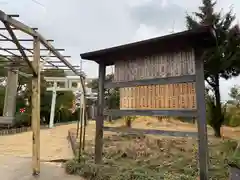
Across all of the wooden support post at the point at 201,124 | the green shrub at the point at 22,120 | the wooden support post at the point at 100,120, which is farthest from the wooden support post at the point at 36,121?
the green shrub at the point at 22,120

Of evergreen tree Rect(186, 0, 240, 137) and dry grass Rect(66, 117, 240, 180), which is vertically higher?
evergreen tree Rect(186, 0, 240, 137)

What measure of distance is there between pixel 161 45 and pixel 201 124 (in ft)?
4.15

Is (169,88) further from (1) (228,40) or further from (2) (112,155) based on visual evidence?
(1) (228,40)

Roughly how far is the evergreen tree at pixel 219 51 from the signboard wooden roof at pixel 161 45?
684 centimetres

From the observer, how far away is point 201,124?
11.2 ft

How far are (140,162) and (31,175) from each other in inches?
78.6

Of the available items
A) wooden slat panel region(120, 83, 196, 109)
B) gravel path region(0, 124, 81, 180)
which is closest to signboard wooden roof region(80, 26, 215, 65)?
wooden slat panel region(120, 83, 196, 109)

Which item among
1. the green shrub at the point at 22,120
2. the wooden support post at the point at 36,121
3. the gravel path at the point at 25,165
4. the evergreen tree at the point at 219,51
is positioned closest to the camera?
the gravel path at the point at 25,165

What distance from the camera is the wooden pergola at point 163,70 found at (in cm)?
341

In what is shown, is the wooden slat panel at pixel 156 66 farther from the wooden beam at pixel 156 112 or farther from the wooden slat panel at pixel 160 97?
the wooden beam at pixel 156 112

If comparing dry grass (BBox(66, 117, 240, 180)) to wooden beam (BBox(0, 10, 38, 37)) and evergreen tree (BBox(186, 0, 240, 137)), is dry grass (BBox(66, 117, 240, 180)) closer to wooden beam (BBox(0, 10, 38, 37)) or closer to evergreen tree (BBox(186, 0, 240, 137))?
wooden beam (BBox(0, 10, 38, 37))

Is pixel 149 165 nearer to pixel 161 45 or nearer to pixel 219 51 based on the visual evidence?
pixel 161 45

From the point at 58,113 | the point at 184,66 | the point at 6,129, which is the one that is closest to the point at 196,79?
the point at 184,66

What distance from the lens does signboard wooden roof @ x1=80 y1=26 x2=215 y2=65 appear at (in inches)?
131
